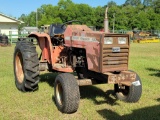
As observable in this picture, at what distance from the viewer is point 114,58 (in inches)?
211

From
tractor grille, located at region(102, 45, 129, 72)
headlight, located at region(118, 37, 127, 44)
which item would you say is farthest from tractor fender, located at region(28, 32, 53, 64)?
headlight, located at region(118, 37, 127, 44)

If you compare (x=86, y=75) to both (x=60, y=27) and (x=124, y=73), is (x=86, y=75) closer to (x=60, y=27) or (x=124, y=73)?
(x=124, y=73)

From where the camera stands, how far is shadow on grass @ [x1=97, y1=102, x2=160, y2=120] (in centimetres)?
515

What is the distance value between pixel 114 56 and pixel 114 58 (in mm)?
38

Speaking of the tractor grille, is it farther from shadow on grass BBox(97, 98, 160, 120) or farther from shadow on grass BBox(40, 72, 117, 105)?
shadow on grass BBox(40, 72, 117, 105)

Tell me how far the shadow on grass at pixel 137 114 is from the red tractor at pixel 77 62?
50cm

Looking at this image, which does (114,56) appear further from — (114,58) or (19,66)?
(19,66)

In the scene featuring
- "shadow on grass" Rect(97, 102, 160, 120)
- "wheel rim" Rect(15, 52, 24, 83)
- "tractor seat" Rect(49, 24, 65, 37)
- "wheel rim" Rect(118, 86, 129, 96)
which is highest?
"tractor seat" Rect(49, 24, 65, 37)

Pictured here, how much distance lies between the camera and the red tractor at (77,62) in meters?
5.25

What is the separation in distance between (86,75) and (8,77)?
3.59m

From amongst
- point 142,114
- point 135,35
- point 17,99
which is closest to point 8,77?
point 17,99

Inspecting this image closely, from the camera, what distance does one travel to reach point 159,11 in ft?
269

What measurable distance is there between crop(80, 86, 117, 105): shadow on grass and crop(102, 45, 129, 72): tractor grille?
3.53 ft

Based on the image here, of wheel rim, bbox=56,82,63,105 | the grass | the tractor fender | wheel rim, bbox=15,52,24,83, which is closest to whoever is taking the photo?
the grass
